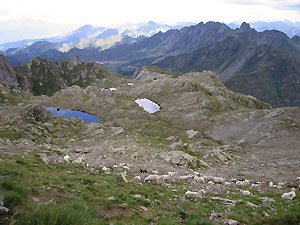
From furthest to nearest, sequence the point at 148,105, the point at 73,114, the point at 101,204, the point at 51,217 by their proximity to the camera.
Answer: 1. the point at 148,105
2. the point at 73,114
3. the point at 101,204
4. the point at 51,217

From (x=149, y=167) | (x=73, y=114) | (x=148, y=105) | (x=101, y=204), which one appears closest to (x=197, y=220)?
(x=101, y=204)

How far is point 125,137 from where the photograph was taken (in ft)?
211

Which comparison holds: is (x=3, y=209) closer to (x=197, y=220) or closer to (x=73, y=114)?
(x=197, y=220)

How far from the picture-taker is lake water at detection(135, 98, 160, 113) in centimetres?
13100

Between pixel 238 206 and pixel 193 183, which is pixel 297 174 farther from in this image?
pixel 238 206

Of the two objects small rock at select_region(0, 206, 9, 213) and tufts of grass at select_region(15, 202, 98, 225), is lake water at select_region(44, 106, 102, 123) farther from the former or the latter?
tufts of grass at select_region(15, 202, 98, 225)

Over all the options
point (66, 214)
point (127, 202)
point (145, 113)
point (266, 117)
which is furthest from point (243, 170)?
point (145, 113)

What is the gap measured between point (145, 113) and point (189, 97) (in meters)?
34.0

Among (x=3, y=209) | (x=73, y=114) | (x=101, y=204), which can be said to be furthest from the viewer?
(x=73, y=114)

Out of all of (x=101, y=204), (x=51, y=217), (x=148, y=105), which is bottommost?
(x=148, y=105)

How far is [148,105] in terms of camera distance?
13900 cm

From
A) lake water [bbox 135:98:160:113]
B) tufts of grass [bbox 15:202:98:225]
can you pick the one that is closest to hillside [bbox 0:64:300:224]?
tufts of grass [bbox 15:202:98:225]

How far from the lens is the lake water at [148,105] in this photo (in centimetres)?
13100

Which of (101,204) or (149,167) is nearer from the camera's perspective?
(101,204)
